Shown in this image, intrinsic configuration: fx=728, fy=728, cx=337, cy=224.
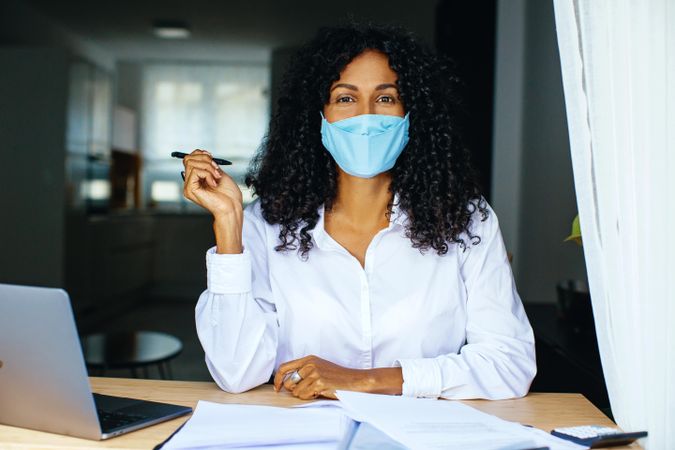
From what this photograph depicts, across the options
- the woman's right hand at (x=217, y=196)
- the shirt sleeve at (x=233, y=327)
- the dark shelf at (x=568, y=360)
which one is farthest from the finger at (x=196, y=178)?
the dark shelf at (x=568, y=360)

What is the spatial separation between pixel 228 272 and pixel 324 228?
357mm

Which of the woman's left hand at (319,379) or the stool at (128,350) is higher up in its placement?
the woman's left hand at (319,379)

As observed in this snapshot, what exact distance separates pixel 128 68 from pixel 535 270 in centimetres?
609

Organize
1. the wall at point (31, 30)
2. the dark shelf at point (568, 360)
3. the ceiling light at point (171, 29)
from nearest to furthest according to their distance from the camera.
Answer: the dark shelf at point (568, 360)
the wall at point (31, 30)
the ceiling light at point (171, 29)

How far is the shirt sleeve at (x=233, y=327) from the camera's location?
145 cm

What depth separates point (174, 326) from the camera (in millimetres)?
6320

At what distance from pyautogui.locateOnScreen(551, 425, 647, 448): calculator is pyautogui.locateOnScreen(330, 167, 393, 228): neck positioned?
79cm

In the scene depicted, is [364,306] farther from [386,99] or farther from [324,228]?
[386,99]

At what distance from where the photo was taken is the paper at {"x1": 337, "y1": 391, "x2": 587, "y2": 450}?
1.02m

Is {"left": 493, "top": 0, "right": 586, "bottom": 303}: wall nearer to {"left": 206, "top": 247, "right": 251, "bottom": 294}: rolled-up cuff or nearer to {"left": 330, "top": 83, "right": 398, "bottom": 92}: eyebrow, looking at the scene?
{"left": 330, "top": 83, "right": 398, "bottom": 92}: eyebrow

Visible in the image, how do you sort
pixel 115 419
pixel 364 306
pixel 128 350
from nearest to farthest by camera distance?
pixel 115 419, pixel 364 306, pixel 128 350

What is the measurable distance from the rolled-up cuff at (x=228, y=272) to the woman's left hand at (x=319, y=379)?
0.20 metres

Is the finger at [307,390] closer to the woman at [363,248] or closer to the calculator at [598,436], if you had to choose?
the woman at [363,248]

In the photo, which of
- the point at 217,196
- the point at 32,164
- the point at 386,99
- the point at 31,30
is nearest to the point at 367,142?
the point at 386,99
